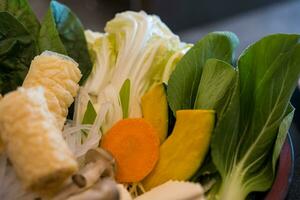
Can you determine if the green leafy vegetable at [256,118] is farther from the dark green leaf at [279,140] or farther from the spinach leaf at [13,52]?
the spinach leaf at [13,52]

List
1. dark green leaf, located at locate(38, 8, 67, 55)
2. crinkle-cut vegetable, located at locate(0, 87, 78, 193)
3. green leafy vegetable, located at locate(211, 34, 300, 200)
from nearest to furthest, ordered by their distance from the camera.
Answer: crinkle-cut vegetable, located at locate(0, 87, 78, 193) < green leafy vegetable, located at locate(211, 34, 300, 200) < dark green leaf, located at locate(38, 8, 67, 55)

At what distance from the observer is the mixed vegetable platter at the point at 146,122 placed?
0.43 m

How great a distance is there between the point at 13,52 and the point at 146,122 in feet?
0.70

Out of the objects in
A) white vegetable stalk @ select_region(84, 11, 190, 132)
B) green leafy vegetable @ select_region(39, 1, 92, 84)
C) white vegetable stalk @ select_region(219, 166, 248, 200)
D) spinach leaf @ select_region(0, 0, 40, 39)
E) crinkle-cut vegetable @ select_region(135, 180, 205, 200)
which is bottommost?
white vegetable stalk @ select_region(219, 166, 248, 200)

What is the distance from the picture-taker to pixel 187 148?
0.51 metres

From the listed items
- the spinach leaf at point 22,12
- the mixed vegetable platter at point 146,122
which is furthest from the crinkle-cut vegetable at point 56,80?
the spinach leaf at point 22,12

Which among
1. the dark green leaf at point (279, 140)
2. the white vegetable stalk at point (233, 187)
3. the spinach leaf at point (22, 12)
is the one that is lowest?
the white vegetable stalk at point (233, 187)

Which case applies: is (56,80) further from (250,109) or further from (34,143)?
(250,109)

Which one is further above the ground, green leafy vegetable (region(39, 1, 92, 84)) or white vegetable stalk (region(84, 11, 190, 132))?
green leafy vegetable (region(39, 1, 92, 84))

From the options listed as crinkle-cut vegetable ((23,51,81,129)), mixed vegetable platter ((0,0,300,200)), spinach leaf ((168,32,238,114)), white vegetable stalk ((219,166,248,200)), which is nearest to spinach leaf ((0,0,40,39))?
mixed vegetable platter ((0,0,300,200))

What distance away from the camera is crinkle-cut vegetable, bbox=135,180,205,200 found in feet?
1.49

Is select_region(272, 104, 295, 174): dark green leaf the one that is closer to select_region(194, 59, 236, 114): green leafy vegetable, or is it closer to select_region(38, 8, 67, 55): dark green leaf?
select_region(194, 59, 236, 114): green leafy vegetable

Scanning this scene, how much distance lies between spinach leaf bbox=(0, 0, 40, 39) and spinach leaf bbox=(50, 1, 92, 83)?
Answer: 0.11ft

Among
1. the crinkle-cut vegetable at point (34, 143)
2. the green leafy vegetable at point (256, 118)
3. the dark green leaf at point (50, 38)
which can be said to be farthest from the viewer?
the dark green leaf at point (50, 38)
